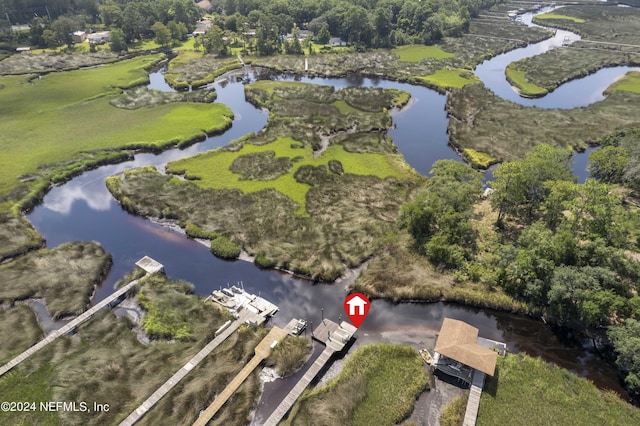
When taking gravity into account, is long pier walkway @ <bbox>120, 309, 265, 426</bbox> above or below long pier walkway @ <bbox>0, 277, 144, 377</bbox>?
below

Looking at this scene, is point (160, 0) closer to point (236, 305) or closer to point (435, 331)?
point (236, 305)

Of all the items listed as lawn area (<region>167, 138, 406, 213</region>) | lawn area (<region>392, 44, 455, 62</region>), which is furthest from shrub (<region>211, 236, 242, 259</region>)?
lawn area (<region>392, 44, 455, 62</region>)

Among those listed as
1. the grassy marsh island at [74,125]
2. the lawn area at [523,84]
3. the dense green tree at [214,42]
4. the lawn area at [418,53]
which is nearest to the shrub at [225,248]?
the grassy marsh island at [74,125]

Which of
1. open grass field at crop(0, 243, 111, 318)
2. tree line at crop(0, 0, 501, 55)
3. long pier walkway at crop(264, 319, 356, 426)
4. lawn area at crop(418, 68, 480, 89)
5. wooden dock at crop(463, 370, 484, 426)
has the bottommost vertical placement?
wooden dock at crop(463, 370, 484, 426)

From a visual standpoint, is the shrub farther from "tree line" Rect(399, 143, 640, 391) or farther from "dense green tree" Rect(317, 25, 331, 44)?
"dense green tree" Rect(317, 25, 331, 44)

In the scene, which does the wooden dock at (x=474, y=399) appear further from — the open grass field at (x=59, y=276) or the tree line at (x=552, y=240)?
the open grass field at (x=59, y=276)

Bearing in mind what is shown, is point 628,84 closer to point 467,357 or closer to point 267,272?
point 467,357

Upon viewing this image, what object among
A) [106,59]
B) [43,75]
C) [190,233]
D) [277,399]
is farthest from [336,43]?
[277,399]
